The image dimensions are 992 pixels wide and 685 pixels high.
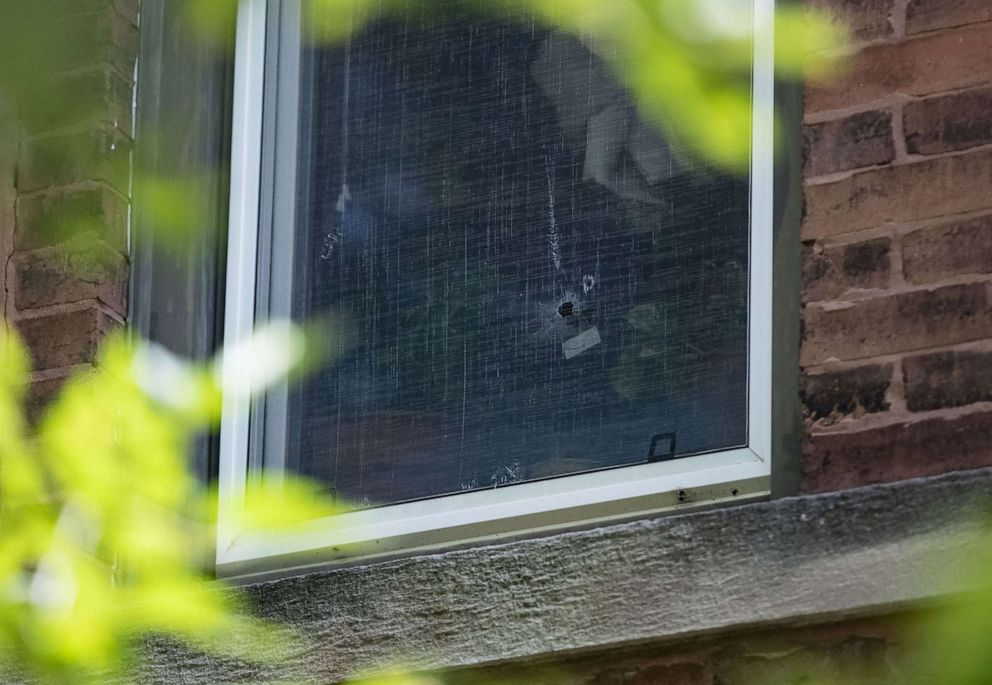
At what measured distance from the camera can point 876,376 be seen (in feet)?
7.64

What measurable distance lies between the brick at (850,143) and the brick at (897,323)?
0.20m

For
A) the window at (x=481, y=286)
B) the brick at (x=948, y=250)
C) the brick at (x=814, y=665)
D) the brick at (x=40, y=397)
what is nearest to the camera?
the brick at (x=814, y=665)

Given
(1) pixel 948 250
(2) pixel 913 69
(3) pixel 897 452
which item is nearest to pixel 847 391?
(3) pixel 897 452

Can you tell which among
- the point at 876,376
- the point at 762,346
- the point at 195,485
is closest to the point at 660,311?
the point at 762,346

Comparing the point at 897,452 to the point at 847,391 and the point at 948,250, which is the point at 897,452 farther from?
the point at 948,250

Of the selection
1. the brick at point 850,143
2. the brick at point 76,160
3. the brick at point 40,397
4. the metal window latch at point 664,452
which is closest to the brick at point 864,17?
the brick at point 850,143

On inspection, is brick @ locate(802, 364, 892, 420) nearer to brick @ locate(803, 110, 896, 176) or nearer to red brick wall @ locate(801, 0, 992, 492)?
red brick wall @ locate(801, 0, 992, 492)

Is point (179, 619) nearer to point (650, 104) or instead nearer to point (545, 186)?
point (545, 186)

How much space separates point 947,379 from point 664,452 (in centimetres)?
46

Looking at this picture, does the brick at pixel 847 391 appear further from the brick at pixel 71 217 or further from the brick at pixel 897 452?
the brick at pixel 71 217

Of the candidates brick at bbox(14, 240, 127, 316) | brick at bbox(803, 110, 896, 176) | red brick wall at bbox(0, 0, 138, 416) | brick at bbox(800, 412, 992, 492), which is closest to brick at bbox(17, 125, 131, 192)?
red brick wall at bbox(0, 0, 138, 416)

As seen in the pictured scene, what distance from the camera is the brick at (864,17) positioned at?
2469mm

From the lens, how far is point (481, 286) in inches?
108

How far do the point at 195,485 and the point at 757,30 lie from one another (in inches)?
45.3
